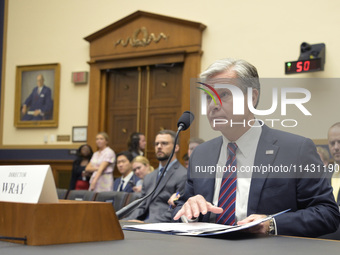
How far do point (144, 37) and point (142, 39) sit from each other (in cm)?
6

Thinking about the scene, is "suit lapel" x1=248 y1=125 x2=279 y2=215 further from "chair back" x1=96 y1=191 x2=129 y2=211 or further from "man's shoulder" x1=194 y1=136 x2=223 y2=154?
"chair back" x1=96 y1=191 x2=129 y2=211

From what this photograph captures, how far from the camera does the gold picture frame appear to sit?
32.6ft

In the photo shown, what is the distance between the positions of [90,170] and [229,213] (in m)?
6.26

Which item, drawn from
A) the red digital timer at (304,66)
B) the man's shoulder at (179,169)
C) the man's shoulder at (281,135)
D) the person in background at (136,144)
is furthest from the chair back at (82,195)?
the man's shoulder at (281,135)

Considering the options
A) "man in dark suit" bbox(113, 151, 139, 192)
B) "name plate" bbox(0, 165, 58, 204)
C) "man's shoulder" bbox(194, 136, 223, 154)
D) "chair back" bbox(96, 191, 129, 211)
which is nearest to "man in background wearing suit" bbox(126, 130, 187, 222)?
"chair back" bbox(96, 191, 129, 211)

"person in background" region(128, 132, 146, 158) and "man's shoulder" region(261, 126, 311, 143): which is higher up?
"man's shoulder" region(261, 126, 311, 143)

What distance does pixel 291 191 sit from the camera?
1979 mm

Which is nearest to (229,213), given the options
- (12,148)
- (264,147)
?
(264,147)

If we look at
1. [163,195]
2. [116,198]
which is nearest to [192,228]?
[163,195]

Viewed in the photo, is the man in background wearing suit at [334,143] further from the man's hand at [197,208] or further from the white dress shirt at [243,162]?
the man's hand at [197,208]

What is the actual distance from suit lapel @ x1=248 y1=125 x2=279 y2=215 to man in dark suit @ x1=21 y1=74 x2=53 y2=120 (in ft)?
27.3

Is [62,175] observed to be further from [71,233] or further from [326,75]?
[71,233]

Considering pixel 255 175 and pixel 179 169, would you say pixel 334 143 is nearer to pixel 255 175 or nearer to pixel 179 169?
pixel 255 175

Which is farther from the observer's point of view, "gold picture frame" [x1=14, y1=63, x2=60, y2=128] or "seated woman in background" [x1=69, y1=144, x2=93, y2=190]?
"gold picture frame" [x1=14, y1=63, x2=60, y2=128]
